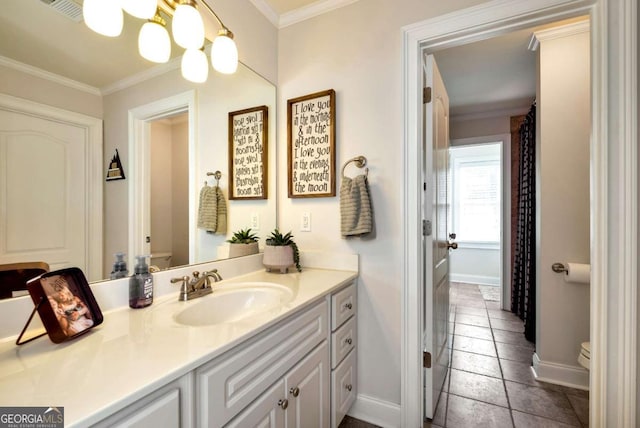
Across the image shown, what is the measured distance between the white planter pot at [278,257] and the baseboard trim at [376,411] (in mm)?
846

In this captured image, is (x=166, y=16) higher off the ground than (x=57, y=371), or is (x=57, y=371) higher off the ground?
(x=166, y=16)

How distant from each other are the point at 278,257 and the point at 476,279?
14.0ft

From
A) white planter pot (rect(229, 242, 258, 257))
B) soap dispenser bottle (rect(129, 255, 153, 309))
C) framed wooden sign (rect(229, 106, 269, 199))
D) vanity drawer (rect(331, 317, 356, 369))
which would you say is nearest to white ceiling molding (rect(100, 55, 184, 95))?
framed wooden sign (rect(229, 106, 269, 199))

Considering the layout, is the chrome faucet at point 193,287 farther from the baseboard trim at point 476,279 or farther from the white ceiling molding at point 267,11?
the baseboard trim at point 476,279

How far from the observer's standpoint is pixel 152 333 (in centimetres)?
79

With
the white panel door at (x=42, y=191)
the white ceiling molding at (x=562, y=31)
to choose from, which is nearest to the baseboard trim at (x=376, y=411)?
the white panel door at (x=42, y=191)

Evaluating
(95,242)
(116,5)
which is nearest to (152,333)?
(95,242)

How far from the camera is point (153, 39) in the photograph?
43.2 inches

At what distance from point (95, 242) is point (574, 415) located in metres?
2.55

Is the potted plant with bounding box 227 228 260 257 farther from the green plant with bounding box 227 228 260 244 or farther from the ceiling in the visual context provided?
the ceiling

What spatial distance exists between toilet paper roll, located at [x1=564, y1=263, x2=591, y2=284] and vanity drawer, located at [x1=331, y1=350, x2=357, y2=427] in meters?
1.48

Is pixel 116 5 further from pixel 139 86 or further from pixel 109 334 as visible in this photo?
pixel 109 334

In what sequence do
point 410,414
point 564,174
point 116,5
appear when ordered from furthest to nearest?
point 564,174 < point 410,414 < point 116,5

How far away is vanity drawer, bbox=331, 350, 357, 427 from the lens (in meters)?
1.32
